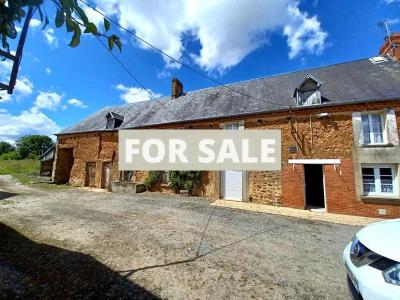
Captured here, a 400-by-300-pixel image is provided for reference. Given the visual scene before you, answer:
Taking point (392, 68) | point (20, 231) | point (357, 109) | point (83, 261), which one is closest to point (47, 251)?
point (83, 261)

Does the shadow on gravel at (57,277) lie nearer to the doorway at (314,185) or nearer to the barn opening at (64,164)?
the doorway at (314,185)

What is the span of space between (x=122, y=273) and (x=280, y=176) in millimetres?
9040

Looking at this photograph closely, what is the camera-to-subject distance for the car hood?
2197mm

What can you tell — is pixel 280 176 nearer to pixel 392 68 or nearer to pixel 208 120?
pixel 208 120

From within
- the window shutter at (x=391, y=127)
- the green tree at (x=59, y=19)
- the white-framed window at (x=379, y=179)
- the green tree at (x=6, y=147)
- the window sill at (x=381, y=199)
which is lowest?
the window sill at (x=381, y=199)

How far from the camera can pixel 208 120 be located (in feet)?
43.5

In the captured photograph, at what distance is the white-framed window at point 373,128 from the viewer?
9.64 metres

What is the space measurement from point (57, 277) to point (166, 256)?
2.00 meters

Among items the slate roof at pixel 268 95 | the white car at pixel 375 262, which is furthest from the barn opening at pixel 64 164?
the white car at pixel 375 262

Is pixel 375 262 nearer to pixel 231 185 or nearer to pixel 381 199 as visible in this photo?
pixel 381 199

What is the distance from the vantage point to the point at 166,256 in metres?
4.76

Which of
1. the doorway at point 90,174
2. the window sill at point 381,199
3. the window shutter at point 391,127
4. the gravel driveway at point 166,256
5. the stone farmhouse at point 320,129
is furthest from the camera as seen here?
the doorway at point 90,174

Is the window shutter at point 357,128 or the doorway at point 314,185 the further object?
the doorway at point 314,185

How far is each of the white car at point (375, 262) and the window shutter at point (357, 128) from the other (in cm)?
820
